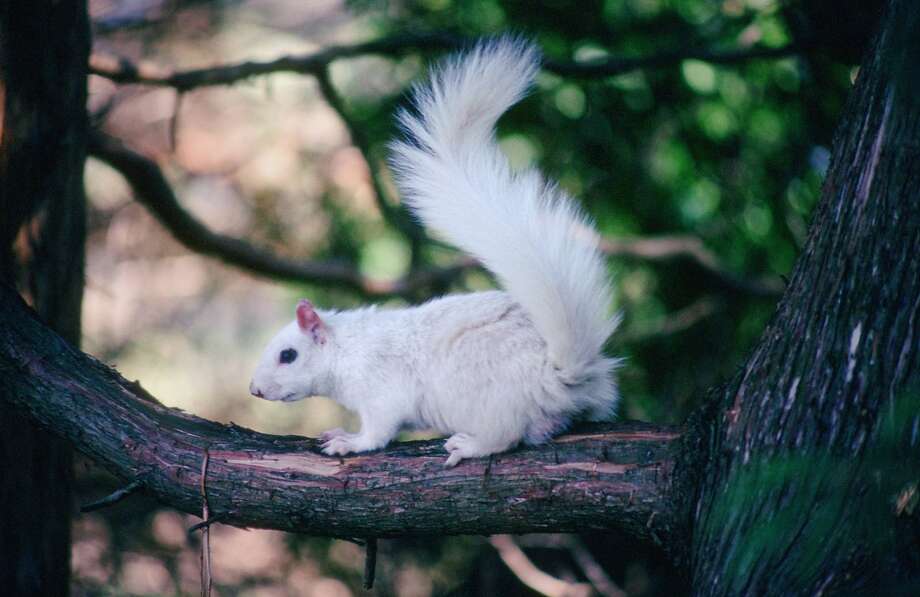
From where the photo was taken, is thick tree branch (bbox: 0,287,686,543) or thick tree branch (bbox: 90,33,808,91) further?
thick tree branch (bbox: 90,33,808,91)

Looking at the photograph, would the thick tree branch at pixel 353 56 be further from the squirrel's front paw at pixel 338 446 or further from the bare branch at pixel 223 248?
the squirrel's front paw at pixel 338 446

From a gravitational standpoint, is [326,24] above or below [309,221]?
above

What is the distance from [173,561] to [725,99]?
11.9 ft

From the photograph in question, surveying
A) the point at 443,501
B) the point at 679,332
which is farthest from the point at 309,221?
the point at 443,501

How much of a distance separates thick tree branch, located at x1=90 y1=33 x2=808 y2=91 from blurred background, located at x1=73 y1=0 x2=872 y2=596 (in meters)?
0.02

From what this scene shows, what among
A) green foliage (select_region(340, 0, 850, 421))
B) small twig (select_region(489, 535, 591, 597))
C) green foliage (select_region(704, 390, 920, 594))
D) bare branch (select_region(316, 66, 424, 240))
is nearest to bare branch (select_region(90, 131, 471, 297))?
bare branch (select_region(316, 66, 424, 240))

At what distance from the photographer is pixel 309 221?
4418 millimetres

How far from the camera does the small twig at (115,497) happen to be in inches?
71.7

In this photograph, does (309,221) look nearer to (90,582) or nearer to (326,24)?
(326,24)

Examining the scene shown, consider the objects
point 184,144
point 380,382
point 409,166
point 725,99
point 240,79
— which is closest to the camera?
point 409,166

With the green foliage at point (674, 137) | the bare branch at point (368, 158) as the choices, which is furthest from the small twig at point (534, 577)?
the bare branch at point (368, 158)

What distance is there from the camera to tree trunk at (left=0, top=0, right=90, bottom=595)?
246cm

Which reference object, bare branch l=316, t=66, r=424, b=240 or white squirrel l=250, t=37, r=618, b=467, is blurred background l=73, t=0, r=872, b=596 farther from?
white squirrel l=250, t=37, r=618, b=467

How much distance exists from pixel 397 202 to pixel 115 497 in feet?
8.63
